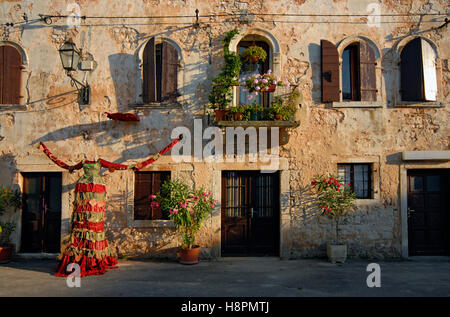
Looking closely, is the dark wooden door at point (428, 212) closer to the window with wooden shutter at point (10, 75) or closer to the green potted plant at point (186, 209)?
the green potted plant at point (186, 209)

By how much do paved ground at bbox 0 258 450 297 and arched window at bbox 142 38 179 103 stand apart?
4063mm

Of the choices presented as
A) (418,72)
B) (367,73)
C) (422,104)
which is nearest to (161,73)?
(367,73)

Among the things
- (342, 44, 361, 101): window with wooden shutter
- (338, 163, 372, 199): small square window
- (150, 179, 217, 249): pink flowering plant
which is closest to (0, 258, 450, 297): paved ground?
(150, 179, 217, 249): pink flowering plant

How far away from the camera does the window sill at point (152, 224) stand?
7563mm

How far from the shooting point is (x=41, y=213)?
7.92 meters

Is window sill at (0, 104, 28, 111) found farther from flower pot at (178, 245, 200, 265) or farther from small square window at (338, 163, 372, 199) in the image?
small square window at (338, 163, 372, 199)

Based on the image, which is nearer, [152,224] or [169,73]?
[152,224]

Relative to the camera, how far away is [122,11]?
8016 mm

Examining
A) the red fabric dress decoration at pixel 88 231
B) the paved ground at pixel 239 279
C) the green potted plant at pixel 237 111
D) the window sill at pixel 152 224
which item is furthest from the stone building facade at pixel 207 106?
the red fabric dress decoration at pixel 88 231

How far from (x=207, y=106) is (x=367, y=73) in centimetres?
409

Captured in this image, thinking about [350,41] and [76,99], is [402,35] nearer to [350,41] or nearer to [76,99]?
[350,41]

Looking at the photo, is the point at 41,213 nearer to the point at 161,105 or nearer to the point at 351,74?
the point at 161,105

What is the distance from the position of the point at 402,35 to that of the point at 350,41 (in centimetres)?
134

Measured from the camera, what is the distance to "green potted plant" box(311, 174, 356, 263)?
23.5 feet
